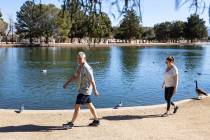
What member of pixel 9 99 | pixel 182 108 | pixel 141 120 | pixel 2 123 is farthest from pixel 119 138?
pixel 9 99

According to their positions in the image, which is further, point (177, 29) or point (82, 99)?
point (177, 29)

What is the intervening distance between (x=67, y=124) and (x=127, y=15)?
7.04 m

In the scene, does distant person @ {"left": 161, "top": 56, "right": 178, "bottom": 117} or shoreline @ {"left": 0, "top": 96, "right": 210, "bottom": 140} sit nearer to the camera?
shoreline @ {"left": 0, "top": 96, "right": 210, "bottom": 140}

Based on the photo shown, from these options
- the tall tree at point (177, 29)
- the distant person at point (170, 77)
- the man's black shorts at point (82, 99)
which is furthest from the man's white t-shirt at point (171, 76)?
the tall tree at point (177, 29)

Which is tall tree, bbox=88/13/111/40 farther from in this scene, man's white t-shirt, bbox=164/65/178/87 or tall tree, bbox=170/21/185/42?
tall tree, bbox=170/21/185/42

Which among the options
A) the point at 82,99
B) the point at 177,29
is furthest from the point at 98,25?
the point at 177,29

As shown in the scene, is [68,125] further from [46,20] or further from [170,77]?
[170,77]

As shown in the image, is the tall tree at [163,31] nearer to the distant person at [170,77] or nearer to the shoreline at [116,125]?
the distant person at [170,77]

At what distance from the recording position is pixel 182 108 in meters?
13.6

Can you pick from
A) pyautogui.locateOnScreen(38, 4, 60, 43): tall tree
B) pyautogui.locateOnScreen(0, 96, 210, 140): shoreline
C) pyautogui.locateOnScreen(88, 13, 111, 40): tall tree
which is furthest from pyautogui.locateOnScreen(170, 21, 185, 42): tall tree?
pyautogui.locateOnScreen(88, 13, 111, 40): tall tree

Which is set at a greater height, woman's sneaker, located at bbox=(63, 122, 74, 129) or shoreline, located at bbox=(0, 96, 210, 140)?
woman's sneaker, located at bbox=(63, 122, 74, 129)

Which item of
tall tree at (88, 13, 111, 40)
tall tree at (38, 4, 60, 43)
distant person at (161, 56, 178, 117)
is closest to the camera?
tall tree at (88, 13, 111, 40)

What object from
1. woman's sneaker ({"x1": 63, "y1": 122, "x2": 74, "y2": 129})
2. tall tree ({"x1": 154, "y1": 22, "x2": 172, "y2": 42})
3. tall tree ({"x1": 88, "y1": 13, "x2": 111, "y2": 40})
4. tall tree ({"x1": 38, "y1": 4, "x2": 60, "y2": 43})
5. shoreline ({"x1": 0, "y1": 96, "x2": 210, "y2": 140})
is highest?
tall tree ({"x1": 154, "y1": 22, "x2": 172, "y2": 42})

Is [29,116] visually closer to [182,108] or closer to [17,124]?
[17,124]
